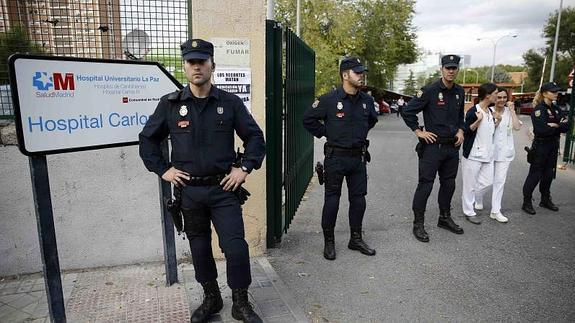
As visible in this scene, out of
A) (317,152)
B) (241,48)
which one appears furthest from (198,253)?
(317,152)

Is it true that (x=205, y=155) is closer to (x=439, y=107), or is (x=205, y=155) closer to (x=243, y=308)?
(x=243, y=308)

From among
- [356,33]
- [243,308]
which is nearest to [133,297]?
[243,308]

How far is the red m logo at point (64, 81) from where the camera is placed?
270cm

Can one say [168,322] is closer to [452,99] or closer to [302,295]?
[302,295]

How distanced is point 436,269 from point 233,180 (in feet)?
7.84

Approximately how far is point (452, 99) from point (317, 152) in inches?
292

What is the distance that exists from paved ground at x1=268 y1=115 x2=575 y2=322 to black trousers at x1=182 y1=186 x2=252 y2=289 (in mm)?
789

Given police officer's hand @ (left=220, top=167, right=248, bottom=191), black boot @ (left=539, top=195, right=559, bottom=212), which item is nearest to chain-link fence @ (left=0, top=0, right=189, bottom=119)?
police officer's hand @ (left=220, top=167, right=248, bottom=191)

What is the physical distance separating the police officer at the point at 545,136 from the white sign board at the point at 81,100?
4982mm

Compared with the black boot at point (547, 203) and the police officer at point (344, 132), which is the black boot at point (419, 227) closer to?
the police officer at point (344, 132)

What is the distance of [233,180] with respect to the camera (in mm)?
2945

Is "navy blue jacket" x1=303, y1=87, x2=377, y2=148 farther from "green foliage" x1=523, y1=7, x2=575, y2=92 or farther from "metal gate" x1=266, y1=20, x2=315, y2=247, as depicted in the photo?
"green foliage" x1=523, y1=7, x2=575, y2=92

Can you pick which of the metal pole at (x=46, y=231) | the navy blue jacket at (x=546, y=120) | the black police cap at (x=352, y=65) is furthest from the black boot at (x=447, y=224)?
the metal pole at (x=46, y=231)

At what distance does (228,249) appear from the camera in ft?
9.74
